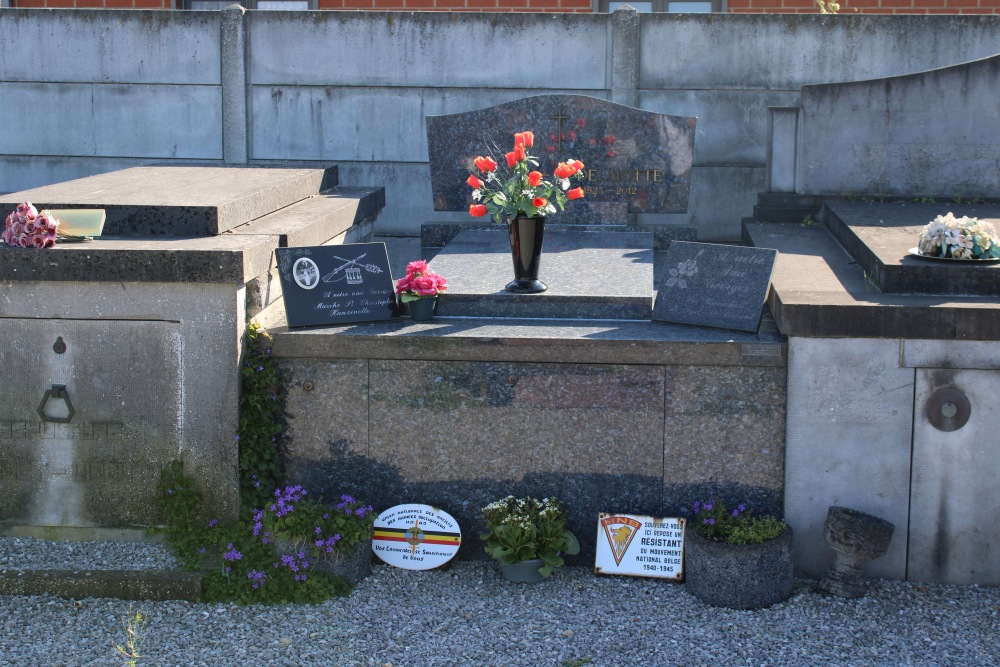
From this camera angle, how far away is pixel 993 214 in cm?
782

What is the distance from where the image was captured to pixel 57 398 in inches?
225

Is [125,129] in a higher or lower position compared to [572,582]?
higher

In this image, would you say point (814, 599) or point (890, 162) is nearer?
point (814, 599)

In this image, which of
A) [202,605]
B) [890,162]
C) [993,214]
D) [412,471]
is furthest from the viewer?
[890,162]

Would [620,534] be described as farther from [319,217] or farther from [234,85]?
[234,85]

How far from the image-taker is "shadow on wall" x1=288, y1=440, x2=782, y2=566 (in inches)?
223

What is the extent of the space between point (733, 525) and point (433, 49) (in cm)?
559

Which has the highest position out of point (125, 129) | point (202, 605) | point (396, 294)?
point (125, 129)

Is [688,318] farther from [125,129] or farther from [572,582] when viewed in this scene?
[125,129]

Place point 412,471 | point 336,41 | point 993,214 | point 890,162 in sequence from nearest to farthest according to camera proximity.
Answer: point 412,471 → point 993,214 → point 890,162 → point 336,41

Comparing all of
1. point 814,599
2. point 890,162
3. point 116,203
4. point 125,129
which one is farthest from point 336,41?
point 814,599

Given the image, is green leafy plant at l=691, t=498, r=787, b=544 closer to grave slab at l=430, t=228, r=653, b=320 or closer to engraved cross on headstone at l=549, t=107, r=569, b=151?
grave slab at l=430, t=228, r=653, b=320

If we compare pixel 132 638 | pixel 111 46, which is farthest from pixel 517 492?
pixel 111 46

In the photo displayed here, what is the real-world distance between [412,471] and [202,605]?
1.19 metres
